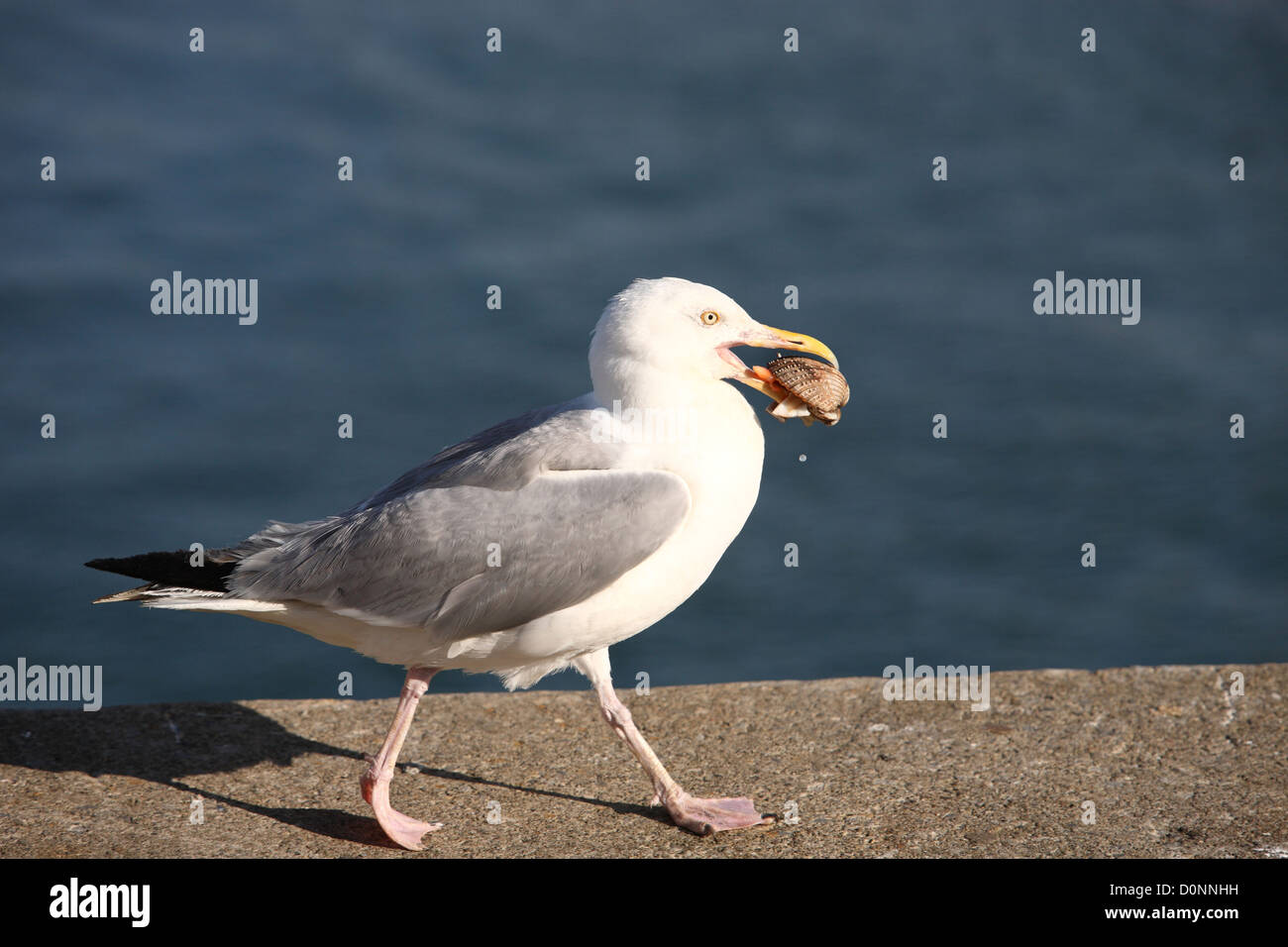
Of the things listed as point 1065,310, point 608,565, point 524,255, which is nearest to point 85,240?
point 524,255

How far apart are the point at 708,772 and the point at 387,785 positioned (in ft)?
4.88

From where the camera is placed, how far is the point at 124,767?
21.9 feet

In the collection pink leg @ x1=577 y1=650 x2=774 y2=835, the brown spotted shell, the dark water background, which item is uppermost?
the dark water background

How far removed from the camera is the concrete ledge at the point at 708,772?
6.07m

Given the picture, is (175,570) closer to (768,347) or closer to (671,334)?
(671,334)

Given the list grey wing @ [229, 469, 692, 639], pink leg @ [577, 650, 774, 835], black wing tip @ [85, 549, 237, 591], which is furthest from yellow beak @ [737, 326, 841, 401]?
black wing tip @ [85, 549, 237, 591]

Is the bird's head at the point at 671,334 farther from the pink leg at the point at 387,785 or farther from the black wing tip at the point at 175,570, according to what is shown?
the black wing tip at the point at 175,570

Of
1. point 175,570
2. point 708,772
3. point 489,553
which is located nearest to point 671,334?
point 489,553

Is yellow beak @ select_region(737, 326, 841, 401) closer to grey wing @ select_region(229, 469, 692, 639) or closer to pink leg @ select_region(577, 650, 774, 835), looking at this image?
grey wing @ select_region(229, 469, 692, 639)

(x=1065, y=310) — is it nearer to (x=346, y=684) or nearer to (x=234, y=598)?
(x=346, y=684)

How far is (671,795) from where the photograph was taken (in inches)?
247

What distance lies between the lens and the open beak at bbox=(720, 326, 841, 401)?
6.32 m

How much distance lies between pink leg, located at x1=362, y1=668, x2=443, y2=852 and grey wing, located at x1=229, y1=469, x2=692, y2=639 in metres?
0.39

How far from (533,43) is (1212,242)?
9369mm
